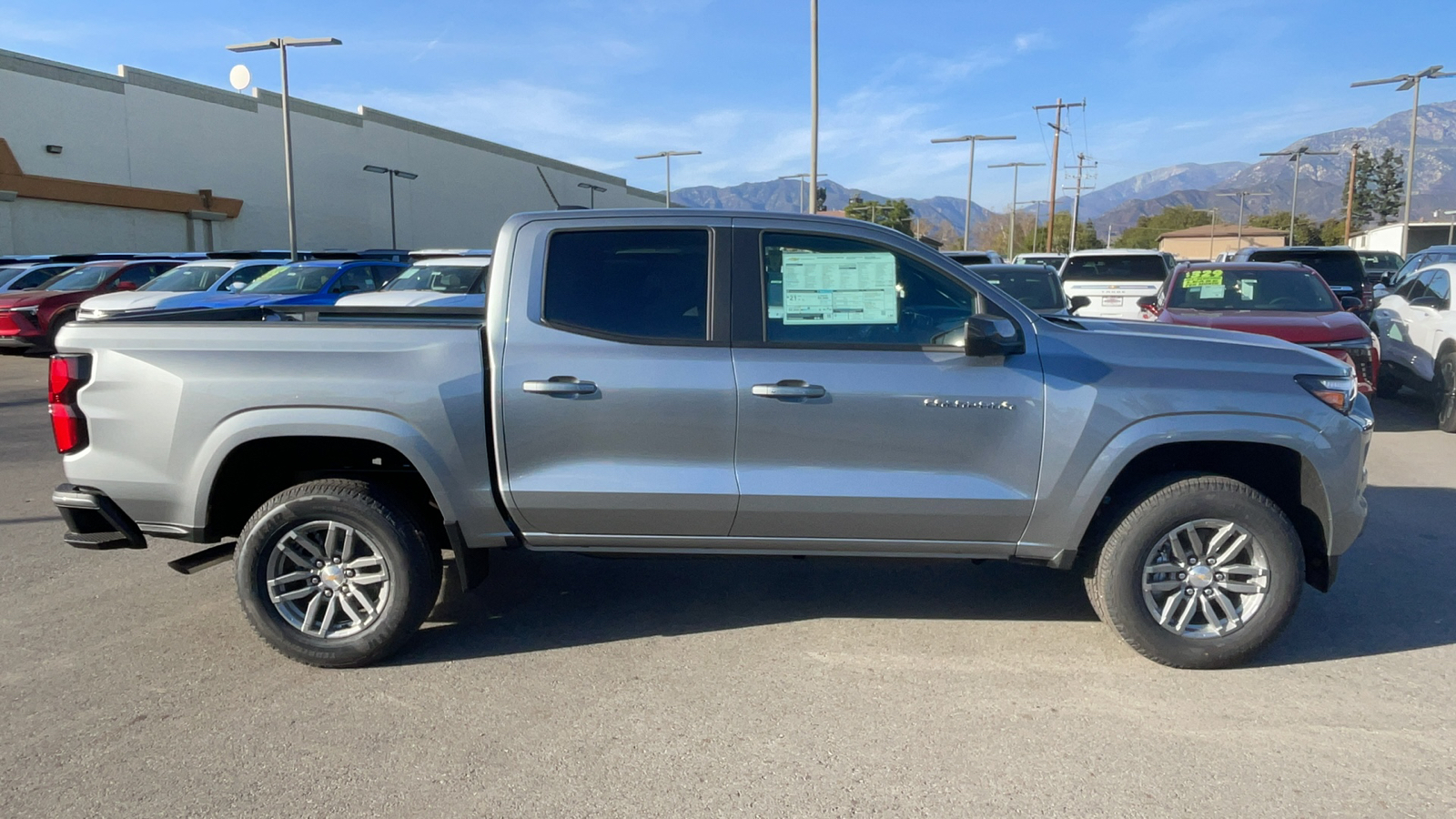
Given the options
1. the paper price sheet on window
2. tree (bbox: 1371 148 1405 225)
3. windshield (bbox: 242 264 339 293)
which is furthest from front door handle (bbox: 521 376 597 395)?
tree (bbox: 1371 148 1405 225)

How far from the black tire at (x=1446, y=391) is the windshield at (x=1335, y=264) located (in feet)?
22.7

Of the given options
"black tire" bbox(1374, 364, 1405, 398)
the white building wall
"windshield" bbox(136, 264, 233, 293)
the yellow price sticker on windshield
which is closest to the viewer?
the yellow price sticker on windshield

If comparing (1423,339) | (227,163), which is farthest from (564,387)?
(227,163)

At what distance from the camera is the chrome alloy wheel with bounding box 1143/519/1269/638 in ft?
13.4

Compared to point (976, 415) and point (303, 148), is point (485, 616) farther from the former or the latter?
point (303, 148)

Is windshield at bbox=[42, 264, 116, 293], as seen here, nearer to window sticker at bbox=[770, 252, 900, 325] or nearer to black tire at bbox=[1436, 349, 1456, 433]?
window sticker at bbox=[770, 252, 900, 325]

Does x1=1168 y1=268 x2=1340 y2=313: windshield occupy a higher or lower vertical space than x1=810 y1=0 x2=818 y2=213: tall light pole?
lower

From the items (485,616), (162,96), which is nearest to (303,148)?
(162,96)

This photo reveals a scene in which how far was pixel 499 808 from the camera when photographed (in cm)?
316

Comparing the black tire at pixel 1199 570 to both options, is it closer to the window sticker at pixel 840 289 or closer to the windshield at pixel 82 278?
the window sticker at pixel 840 289

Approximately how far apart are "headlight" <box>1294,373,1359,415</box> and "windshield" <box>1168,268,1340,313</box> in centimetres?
684

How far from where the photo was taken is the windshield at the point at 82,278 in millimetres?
16722

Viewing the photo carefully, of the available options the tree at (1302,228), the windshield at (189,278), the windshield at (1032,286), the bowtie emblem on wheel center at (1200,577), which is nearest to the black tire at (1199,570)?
the bowtie emblem on wheel center at (1200,577)

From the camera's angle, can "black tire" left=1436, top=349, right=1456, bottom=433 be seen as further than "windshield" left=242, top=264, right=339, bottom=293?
No
